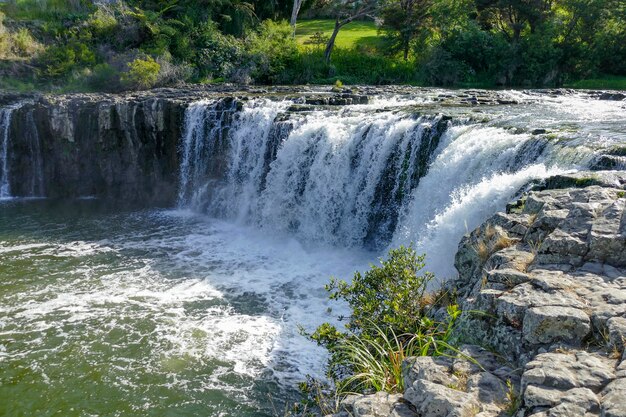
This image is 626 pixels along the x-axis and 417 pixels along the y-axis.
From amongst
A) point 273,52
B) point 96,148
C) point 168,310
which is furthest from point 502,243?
point 273,52

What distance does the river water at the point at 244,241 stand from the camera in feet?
28.6

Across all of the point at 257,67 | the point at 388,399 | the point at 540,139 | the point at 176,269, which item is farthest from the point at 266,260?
the point at 257,67

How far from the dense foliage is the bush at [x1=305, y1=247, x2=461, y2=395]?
1884 centimetres

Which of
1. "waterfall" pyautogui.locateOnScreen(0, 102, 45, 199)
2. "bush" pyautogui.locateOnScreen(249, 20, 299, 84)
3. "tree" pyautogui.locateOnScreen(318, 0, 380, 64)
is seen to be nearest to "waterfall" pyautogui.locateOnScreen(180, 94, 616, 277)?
"waterfall" pyautogui.locateOnScreen(0, 102, 45, 199)

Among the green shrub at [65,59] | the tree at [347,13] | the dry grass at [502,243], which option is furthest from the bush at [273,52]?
the dry grass at [502,243]

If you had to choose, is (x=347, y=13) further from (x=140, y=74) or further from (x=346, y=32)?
(x=140, y=74)

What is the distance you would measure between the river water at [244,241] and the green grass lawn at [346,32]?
16.2 m

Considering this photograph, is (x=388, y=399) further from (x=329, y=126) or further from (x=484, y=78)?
(x=484, y=78)

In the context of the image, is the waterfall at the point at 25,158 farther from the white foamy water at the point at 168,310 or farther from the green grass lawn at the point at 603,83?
the green grass lawn at the point at 603,83

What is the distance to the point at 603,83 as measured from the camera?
83.7 ft

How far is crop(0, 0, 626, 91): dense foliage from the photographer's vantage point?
24641 millimetres

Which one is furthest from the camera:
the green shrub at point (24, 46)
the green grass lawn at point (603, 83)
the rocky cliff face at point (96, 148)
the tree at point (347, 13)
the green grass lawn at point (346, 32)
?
the green grass lawn at point (346, 32)

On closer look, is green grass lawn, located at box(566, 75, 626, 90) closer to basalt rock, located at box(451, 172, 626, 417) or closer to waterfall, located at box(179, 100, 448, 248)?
waterfall, located at box(179, 100, 448, 248)

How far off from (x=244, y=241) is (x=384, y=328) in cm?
877
